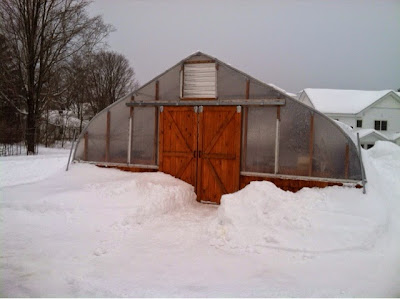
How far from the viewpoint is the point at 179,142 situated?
8.20 m

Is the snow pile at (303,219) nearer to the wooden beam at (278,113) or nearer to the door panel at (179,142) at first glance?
the wooden beam at (278,113)

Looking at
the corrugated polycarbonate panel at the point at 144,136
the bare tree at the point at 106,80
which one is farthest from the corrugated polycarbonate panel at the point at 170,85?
the bare tree at the point at 106,80

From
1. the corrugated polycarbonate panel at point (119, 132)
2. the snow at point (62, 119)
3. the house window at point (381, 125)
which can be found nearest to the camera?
the corrugated polycarbonate panel at point (119, 132)

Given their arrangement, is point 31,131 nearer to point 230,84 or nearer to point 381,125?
point 230,84

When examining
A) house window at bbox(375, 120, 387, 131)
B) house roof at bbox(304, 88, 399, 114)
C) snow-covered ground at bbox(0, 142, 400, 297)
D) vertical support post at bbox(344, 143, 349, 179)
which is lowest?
snow-covered ground at bbox(0, 142, 400, 297)

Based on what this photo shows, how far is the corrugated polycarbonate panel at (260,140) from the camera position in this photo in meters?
7.24

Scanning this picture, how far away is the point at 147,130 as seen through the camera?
27.6ft

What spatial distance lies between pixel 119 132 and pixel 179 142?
1917mm

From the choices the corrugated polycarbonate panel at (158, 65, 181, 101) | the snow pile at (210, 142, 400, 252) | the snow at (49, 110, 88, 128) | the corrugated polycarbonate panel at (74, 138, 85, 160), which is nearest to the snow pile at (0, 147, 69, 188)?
the corrugated polycarbonate panel at (74, 138, 85, 160)

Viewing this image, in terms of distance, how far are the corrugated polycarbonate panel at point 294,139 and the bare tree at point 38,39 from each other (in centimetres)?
1678

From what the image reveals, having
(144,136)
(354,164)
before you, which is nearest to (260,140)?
(354,164)

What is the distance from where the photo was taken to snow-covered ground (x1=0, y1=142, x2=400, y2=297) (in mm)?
3725

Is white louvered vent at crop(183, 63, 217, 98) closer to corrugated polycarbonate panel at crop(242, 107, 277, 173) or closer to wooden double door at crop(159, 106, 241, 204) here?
wooden double door at crop(159, 106, 241, 204)

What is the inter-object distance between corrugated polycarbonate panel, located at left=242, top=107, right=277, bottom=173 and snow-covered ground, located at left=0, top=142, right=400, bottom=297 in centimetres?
119
